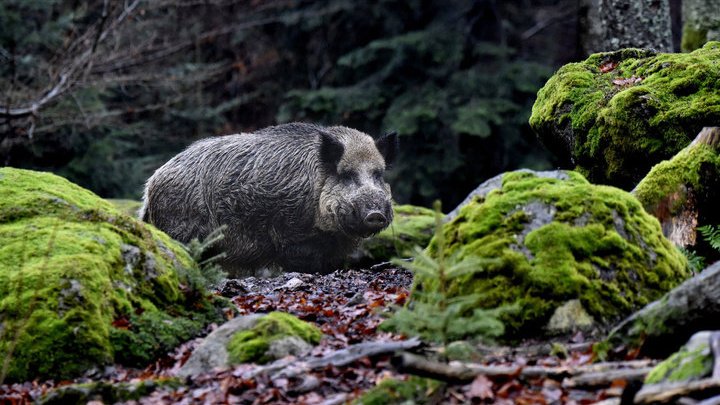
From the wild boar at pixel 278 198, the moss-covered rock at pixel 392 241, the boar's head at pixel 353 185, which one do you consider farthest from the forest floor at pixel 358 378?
the moss-covered rock at pixel 392 241

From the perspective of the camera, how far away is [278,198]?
11.4 m

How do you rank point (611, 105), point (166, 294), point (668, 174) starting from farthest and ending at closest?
1. point (611, 105)
2. point (668, 174)
3. point (166, 294)

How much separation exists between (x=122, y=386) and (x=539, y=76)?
57.8 feet

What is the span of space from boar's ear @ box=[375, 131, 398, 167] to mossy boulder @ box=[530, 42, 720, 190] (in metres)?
2.33

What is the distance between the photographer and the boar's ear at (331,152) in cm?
→ 1139

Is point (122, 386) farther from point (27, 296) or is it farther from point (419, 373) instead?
point (419, 373)

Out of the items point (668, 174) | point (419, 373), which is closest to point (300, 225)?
point (668, 174)

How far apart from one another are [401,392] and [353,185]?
6.58 meters

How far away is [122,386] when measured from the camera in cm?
568

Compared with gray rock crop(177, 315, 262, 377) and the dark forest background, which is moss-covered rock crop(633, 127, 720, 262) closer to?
gray rock crop(177, 315, 262, 377)

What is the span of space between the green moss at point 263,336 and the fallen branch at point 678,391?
242 cm

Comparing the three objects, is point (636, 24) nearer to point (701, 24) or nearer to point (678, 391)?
point (701, 24)

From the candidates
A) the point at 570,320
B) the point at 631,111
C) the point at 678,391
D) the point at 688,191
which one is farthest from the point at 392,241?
the point at 678,391

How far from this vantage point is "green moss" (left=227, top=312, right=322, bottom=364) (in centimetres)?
595
